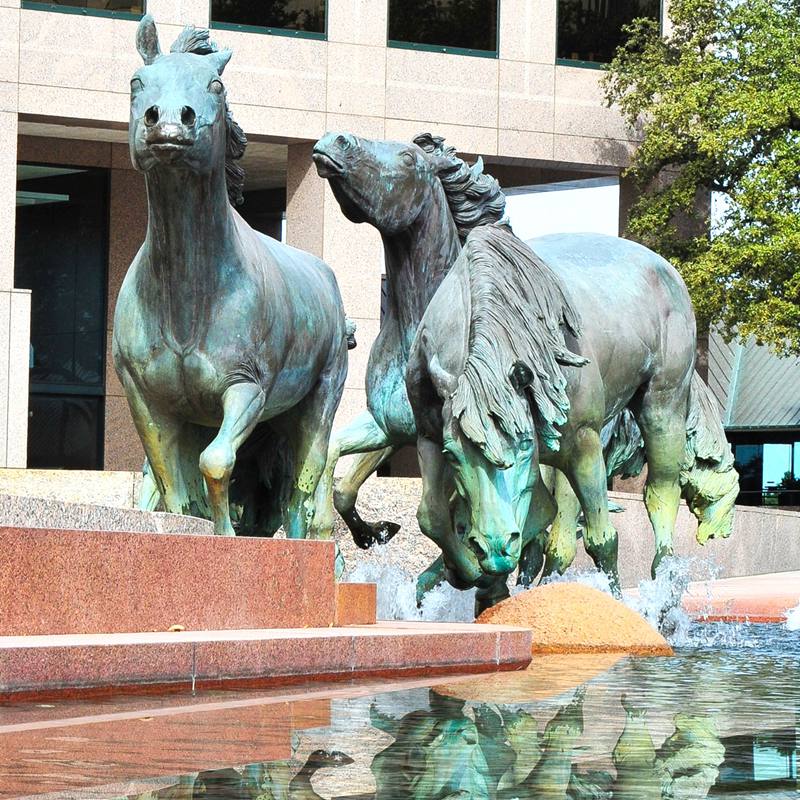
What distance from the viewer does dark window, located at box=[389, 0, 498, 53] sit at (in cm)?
2783

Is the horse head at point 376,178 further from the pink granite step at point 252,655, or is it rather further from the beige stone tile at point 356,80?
the beige stone tile at point 356,80

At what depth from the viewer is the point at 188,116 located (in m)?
8.35

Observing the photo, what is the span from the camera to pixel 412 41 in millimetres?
27844

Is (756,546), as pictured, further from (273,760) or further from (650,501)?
(273,760)

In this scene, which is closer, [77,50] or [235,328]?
[235,328]

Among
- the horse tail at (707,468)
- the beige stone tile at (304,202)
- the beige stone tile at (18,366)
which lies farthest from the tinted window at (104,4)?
the horse tail at (707,468)

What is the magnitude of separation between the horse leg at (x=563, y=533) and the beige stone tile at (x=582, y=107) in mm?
18873

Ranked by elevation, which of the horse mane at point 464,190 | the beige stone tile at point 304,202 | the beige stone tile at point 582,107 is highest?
the beige stone tile at point 582,107

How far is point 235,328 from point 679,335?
10.0ft

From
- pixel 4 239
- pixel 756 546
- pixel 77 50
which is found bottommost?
pixel 756 546

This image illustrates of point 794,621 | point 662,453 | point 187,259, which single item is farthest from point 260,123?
point 187,259

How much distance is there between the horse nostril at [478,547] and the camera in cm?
754

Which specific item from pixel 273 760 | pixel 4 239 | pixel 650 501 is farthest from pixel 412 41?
pixel 273 760

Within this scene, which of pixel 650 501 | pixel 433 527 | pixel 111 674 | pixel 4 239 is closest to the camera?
pixel 111 674
